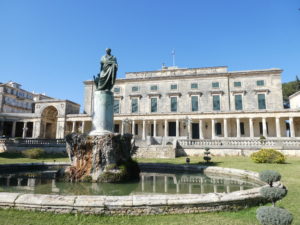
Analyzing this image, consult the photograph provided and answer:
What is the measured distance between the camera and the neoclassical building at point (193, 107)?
1480 inches

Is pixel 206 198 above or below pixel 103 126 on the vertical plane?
below

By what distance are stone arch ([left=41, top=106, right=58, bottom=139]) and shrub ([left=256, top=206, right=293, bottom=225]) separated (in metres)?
51.6

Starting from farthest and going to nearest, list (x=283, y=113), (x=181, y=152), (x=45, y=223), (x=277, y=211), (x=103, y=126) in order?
(x=283, y=113)
(x=181, y=152)
(x=103, y=126)
(x=45, y=223)
(x=277, y=211)

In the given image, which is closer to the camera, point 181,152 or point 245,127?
point 181,152

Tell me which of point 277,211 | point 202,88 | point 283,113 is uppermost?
point 202,88

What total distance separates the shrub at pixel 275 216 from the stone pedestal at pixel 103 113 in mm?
7841

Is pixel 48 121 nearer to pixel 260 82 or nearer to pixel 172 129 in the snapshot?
pixel 172 129

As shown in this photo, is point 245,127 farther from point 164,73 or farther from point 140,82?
point 140,82

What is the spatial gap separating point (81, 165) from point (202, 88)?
36.0m

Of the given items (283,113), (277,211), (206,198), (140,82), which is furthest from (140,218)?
(140,82)

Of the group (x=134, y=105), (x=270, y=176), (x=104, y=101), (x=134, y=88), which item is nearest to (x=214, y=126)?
(x=134, y=105)

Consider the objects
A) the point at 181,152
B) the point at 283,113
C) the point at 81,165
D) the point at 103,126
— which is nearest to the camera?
the point at 81,165

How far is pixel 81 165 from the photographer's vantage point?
916cm

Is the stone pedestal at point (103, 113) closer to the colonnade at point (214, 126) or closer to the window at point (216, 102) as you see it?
the colonnade at point (214, 126)
